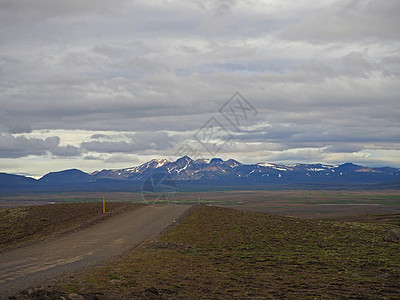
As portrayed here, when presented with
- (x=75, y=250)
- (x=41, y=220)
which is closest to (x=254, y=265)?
(x=75, y=250)

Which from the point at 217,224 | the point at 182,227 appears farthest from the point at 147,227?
the point at 217,224

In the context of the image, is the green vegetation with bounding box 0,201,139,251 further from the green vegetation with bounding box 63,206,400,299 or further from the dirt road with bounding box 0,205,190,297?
the green vegetation with bounding box 63,206,400,299

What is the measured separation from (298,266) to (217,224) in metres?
13.6

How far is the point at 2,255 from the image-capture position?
77.4 feet

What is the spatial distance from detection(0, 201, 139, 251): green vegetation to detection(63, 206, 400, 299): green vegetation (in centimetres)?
809

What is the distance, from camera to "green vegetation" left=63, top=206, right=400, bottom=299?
16.4 metres

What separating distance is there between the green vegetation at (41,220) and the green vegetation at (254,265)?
8.09 meters

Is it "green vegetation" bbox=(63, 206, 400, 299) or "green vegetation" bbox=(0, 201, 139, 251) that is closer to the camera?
"green vegetation" bbox=(63, 206, 400, 299)

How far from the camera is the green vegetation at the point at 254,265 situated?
16.4m

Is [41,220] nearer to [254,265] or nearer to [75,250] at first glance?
[75,250]

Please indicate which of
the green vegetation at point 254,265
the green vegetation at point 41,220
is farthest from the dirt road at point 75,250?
the green vegetation at point 41,220

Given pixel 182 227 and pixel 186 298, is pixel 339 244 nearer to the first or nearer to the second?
pixel 182 227

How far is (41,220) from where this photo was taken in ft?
117

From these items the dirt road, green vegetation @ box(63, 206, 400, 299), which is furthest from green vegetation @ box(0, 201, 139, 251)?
green vegetation @ box(63, 206, 400, 299)
